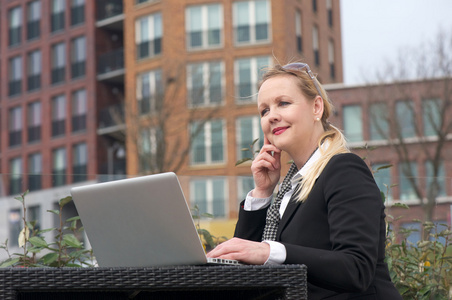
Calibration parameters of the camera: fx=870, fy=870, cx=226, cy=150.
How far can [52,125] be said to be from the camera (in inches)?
1561

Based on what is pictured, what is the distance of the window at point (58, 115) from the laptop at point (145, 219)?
37.6 m

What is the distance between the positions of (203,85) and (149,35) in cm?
572

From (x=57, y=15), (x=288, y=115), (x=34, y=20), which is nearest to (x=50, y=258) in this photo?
(x=288, y=115)

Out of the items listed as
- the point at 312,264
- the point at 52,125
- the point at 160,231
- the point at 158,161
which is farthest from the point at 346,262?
the point at 52,125

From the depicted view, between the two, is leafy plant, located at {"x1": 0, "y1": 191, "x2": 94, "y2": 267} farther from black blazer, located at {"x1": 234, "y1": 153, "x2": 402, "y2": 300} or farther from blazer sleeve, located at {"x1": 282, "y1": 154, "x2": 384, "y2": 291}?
blazer sleeve, located at {"x1": 282, "y1": 154, "x2": 384, "y2": 291}

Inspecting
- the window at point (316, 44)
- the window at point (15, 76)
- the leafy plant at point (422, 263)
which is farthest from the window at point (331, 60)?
the leafy plant at point (422, 263)

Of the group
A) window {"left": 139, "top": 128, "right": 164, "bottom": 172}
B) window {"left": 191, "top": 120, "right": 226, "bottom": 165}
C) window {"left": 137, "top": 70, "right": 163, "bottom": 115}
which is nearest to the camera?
window {"left": 139, "top": 128, "right": 164, "bottom": 172}

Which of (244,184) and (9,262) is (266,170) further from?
(244,184)

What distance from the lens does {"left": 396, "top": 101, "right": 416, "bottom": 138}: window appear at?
32.4m

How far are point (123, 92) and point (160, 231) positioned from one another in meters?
38.3

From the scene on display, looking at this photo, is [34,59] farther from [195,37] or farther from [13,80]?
[195,37]

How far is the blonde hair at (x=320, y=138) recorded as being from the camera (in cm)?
259

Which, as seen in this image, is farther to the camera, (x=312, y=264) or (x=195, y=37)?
(x=195, y=37)

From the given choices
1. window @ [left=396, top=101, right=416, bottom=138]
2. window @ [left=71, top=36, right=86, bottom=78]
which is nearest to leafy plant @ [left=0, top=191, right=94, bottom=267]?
window @ [left=396, top=101, right=416, bottom=138]
